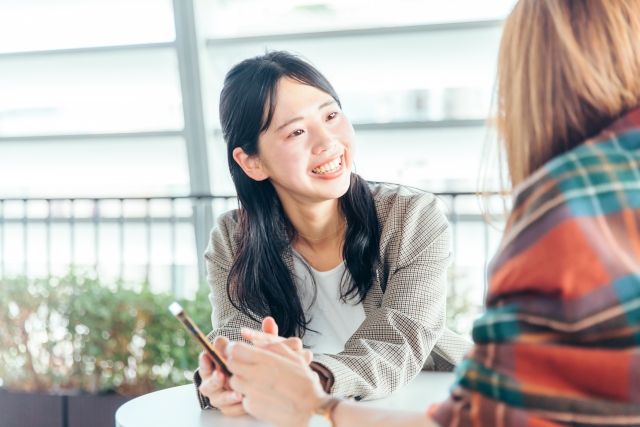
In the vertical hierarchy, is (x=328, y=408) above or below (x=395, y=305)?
below

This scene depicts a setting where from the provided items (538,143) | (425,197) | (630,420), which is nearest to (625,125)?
(538,143)

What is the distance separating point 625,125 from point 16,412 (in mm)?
3534

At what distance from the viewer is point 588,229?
0.72 metres

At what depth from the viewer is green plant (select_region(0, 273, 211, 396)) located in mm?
3332

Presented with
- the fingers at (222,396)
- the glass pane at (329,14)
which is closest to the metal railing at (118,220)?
the glass pane at (329,14)

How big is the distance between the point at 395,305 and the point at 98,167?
11.2 feet

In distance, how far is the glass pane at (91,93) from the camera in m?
4.23

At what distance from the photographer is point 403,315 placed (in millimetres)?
1596

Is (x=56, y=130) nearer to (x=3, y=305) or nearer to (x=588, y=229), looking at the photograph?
(x=3, y=305)

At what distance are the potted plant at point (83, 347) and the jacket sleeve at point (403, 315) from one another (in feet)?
5.59

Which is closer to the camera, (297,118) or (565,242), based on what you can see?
(565,242)

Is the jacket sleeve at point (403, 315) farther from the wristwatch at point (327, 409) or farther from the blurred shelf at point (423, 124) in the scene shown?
the blurred shelf at point (423, 124)

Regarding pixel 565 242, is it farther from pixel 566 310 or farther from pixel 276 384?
pixel 276 384

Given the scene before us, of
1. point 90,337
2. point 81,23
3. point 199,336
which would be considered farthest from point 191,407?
point 81,23
